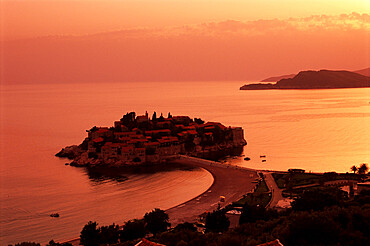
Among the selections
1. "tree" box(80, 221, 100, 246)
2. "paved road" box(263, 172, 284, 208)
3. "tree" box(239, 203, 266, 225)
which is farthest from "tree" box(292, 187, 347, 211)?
"tree" box(80, 221, 100, 246)

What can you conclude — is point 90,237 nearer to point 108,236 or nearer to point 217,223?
point 108,236

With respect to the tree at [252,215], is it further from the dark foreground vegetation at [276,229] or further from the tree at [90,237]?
the tree at [90,237]

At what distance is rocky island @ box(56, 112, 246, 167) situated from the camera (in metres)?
42.0

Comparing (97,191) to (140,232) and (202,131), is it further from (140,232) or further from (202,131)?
(202,131)

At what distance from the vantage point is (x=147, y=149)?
42.9 meters

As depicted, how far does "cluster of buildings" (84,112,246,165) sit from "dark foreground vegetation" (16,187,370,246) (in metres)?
21.6

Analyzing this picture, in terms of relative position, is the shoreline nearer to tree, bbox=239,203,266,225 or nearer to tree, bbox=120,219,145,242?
tree, bbox=120,219,145,242

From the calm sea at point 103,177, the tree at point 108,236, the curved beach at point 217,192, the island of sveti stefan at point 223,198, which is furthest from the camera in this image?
the calm sea at point 103,177

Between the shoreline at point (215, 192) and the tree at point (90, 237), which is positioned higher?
the tree at point (90, 237)

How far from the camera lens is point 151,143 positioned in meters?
43.2

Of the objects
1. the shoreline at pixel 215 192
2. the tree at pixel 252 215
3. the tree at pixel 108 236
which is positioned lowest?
the shoreline at pixel 215 192

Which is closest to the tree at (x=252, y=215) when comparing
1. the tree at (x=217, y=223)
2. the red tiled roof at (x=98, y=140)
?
the tree at (x=217, y=223)

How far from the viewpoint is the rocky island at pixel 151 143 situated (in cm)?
4203

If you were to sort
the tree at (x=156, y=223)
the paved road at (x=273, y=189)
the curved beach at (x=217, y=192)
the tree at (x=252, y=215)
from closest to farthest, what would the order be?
1. the tree at (x=252, y=215)
2. the tree at (x=156, y=223)
3. the curved beach at (x=217, y=192)
4. the paved road at (x=273, y=189)
